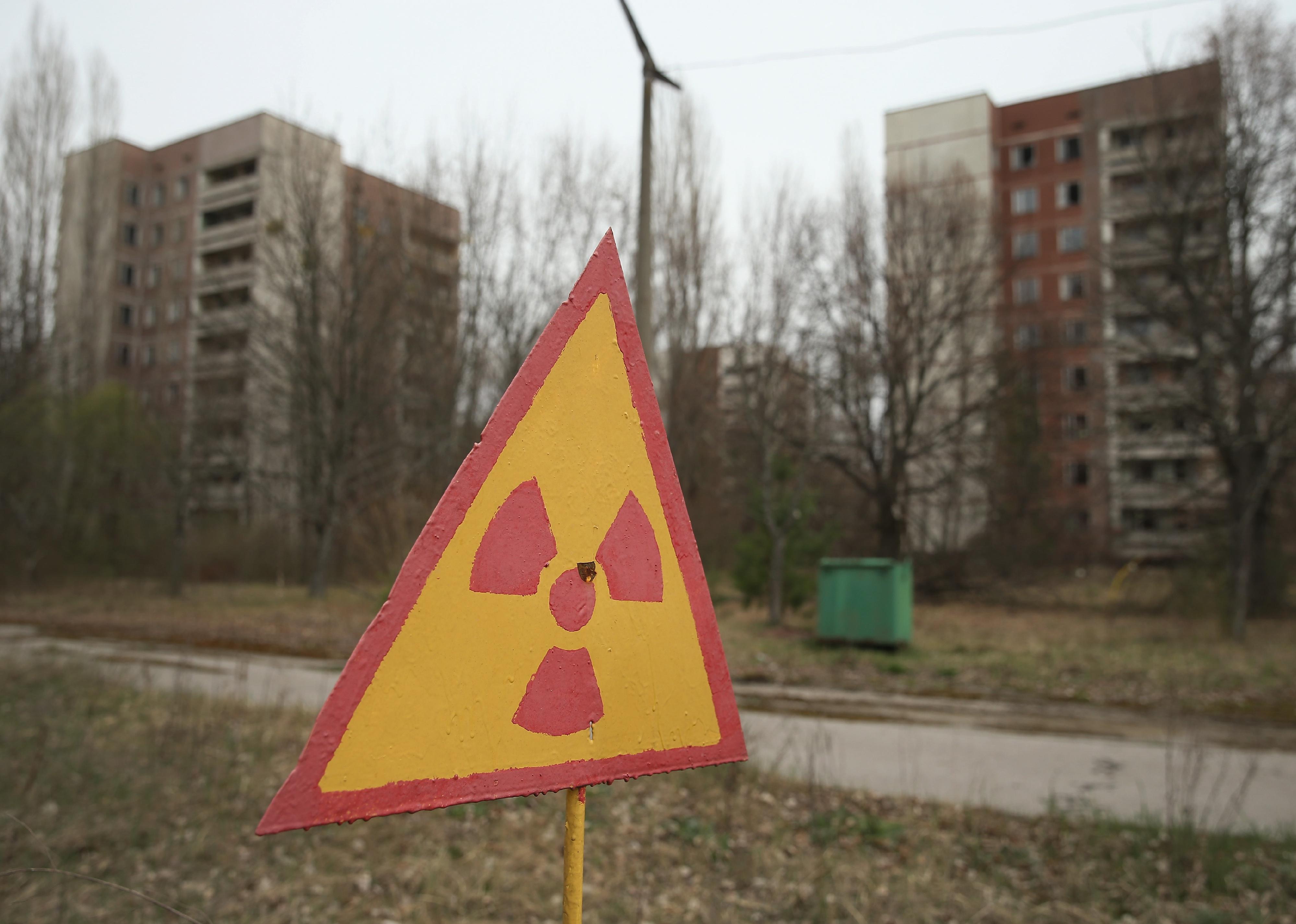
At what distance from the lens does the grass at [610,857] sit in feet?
11.5

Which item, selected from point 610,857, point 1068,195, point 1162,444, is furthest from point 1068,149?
point 610,857

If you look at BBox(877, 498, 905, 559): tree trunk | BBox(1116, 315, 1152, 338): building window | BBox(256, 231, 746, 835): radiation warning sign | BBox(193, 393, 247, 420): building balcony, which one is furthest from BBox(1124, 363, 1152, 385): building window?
BBox(193, 393, 247, 420): building balcony

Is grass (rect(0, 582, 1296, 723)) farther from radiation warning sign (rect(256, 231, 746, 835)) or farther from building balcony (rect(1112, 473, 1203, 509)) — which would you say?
radiation warning sign (rect(256, 231, 746, 835))

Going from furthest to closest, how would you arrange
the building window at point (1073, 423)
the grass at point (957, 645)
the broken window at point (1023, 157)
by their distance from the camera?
the broken window at point (1023, 157)
the building window at point (1073, 423)
the grass at point (957, 645)

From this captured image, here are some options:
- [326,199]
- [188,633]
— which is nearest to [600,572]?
[188,633]

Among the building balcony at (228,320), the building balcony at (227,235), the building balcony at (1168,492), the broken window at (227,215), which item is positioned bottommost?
the building balcony at (1168,492)

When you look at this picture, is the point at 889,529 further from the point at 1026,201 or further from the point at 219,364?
the point at 1026,201

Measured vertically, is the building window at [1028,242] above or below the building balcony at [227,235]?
below

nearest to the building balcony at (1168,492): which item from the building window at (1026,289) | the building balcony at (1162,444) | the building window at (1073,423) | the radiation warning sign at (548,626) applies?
the building balcony at (1162,444)

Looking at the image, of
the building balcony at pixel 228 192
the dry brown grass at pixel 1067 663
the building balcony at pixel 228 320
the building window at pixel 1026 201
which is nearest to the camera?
the dry brown grass at pixel 1067 663

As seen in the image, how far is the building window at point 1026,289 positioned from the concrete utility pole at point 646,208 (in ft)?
113

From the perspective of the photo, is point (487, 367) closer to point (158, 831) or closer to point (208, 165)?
point (158, 831)

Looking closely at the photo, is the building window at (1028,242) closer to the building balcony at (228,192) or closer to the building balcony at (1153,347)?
the building balcony at (1153,347)

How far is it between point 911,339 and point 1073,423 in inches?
494
